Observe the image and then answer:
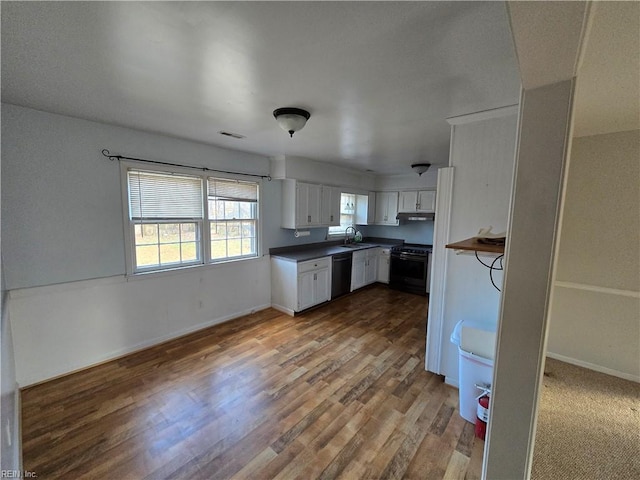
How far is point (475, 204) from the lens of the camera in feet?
7.54

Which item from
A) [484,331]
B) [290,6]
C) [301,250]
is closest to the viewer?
[290,6]

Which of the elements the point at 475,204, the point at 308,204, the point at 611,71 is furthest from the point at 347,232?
the point at 611,71

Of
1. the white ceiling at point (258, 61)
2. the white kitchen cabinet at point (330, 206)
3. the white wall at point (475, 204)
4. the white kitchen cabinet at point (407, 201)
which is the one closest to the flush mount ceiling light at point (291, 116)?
the white ceiling at point (258, 61)

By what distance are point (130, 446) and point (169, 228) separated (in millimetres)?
2210

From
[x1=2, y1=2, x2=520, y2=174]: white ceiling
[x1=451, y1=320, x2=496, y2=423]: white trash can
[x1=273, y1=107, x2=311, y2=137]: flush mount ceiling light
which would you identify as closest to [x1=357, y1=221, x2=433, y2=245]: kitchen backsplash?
[x1=2, y1=2, x2=520, y2=174]: white ceiling

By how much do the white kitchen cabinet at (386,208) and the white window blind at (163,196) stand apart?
4.13 metres

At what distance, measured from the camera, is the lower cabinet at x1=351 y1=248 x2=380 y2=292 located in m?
5.25

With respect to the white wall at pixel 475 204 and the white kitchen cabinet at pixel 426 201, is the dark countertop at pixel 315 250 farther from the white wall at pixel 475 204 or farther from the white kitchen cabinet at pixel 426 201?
the white wall at pixel 475 204

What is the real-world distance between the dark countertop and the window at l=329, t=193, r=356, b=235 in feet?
0.91

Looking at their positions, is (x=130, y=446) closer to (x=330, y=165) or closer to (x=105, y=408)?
(x=105, y=408)

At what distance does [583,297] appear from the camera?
2287 millimetres

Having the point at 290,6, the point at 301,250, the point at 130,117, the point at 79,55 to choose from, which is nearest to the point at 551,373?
A: the point at 290,6

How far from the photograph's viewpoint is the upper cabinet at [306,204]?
4.39 metres

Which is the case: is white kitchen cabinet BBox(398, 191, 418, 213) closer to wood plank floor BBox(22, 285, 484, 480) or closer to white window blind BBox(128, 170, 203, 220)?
wood plank floor BBox(22, 285, 484, 480)
